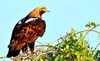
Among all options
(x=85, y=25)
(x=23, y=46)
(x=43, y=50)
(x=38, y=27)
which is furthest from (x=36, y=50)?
(x=38, y=27)

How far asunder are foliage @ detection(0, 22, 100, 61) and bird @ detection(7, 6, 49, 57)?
0.90 metres

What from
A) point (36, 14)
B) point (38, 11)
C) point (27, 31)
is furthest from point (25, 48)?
point (38, 11)

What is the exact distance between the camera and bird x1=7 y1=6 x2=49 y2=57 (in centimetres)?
678

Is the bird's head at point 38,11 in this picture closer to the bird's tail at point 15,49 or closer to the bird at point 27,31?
the bird at point 27,31

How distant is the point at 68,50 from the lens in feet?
17.4

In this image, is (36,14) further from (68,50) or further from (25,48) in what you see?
(68,50)

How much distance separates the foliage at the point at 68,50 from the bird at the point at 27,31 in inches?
35.2

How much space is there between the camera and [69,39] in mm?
5609

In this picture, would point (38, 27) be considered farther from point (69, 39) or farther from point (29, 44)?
point (69, 39)

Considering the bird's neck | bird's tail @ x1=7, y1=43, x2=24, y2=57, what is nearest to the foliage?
bird's tail @ x1=7, y1=43, x2=24, y2=57

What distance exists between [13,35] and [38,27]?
91 centimetres

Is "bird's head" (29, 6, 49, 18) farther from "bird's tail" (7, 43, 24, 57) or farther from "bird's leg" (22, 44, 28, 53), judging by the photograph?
"bird's tail" (7, 43, 24, 57)

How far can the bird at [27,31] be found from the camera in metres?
6.78

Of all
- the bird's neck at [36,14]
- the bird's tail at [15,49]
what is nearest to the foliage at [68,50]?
the bird's tail at [15,49]
